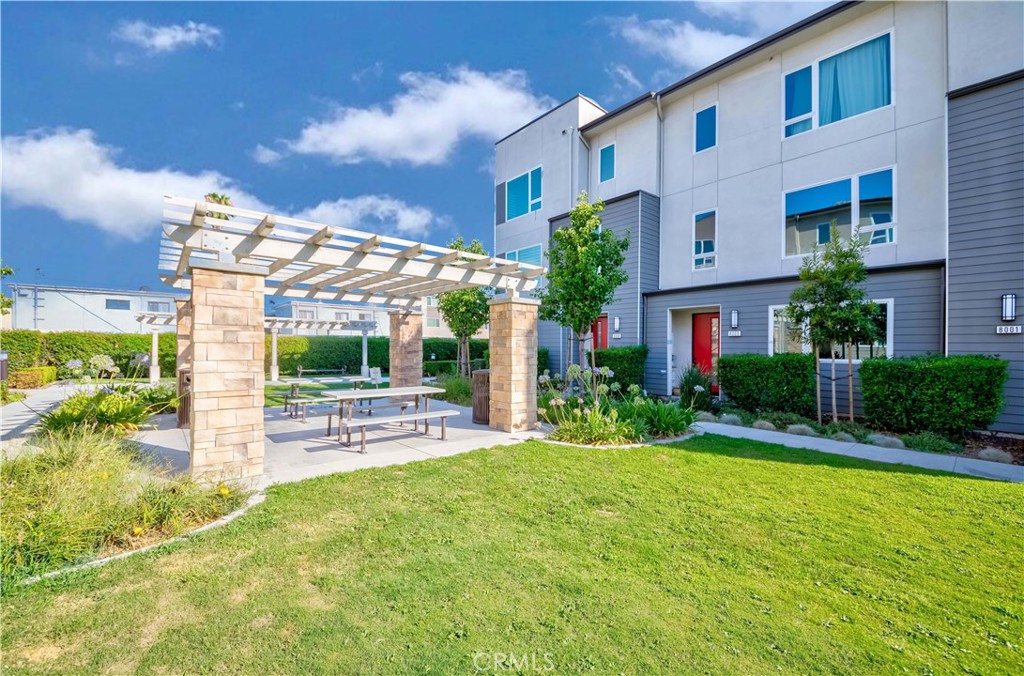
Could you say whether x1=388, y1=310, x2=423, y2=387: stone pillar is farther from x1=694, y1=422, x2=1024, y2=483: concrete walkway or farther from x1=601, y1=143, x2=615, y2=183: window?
x1=601, y1=143, x2=615, y2=183: window

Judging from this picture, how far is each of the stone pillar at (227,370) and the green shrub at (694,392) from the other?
8697mm

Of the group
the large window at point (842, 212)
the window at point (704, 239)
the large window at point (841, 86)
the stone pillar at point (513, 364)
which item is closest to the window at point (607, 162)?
the window at point (704, 239)

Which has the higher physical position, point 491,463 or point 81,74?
point 81,74

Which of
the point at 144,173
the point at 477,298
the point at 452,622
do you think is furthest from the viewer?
the point at 144,173

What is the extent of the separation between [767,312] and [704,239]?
279 centimetres

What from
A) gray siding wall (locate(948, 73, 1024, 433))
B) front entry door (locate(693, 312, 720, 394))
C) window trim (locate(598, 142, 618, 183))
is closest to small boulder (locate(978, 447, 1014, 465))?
gray siding wall (locate(948, 73, 1024, 433))

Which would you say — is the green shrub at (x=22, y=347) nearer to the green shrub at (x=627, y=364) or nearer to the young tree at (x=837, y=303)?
the green shrub at (x=627, y=364)

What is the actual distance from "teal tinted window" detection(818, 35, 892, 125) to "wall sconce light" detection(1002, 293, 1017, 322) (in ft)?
15.6

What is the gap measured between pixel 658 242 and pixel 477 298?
20.7ft

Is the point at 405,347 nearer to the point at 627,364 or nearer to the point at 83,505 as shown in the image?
the point at 627,364

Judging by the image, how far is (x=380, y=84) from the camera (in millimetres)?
21234

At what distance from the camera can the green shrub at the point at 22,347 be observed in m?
15.6

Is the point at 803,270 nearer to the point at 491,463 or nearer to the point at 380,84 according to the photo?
the point at 491,463

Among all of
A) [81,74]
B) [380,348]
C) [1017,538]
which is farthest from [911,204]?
[81,74]
